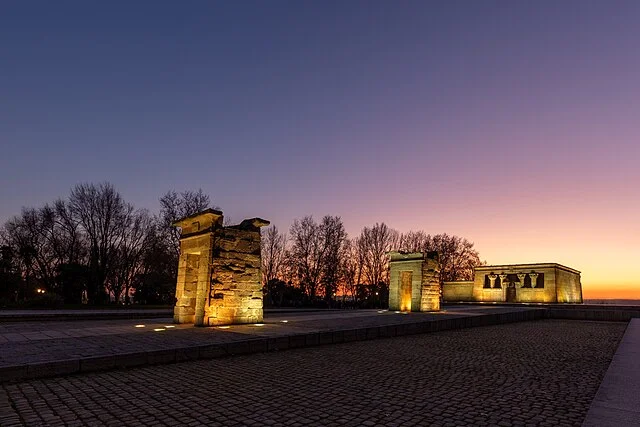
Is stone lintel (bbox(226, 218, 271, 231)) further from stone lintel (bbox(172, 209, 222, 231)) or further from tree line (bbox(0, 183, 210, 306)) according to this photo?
tree line (bbox(0, 183, 210, 306))

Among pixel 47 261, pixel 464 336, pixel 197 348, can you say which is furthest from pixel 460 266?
pixel 197 348

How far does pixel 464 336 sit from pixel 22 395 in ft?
39.2

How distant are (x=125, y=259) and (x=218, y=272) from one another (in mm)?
28831

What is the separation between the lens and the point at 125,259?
36719mm

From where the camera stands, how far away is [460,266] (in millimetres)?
56875

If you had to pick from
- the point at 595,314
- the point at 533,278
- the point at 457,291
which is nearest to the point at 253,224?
the point at 595,314

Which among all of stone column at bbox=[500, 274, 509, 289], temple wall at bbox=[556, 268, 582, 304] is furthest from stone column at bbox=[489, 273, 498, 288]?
temple wall at bbox=[556, 268, 582, 304]

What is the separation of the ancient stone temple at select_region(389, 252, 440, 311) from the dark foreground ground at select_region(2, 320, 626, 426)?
12826 mm

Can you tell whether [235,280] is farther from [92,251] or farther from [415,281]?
[92,251]

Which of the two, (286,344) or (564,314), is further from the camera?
(564,314)

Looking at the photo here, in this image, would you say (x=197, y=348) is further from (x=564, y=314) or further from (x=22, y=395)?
(x=564, y=314)

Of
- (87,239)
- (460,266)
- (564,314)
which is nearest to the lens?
(564,314)

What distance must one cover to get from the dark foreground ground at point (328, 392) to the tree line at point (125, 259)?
73.8ft

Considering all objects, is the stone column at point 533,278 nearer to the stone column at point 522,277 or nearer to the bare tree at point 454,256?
the stone column at point 522,277
